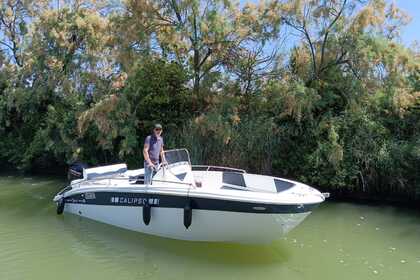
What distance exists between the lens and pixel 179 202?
26.2 ft

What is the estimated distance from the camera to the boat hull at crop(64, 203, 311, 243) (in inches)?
291

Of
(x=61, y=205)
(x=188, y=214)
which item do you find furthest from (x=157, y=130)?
(x=61, y=205)

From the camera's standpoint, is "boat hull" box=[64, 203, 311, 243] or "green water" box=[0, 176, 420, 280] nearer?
"green water" box=[0, 176, 420, 280]

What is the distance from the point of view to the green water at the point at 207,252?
7.01 metres

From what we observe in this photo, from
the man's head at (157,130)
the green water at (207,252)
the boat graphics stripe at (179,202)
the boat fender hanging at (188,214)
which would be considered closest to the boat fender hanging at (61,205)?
the green water at (207,252)

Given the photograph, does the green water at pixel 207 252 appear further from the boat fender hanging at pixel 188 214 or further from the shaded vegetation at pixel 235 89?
the shaded vegetation at pixel 235 89

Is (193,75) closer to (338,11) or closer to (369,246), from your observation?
(338,11)

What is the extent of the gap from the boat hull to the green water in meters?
0.26

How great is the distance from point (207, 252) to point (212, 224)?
1.90 ft

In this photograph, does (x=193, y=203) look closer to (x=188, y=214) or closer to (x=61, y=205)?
(x=188, y=214)

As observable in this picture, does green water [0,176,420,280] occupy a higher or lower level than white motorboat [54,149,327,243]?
lower

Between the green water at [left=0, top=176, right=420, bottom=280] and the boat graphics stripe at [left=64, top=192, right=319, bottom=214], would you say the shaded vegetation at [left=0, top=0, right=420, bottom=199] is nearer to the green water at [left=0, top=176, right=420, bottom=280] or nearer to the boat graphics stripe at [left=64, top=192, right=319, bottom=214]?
the green water at [left=0, top=176, right=420, bottom=280]

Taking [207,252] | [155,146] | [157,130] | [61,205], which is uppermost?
[157,130]

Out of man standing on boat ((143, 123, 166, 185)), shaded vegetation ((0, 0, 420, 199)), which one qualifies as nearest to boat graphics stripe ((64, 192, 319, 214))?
man standing on boat ((143, 123, 166, 185))
